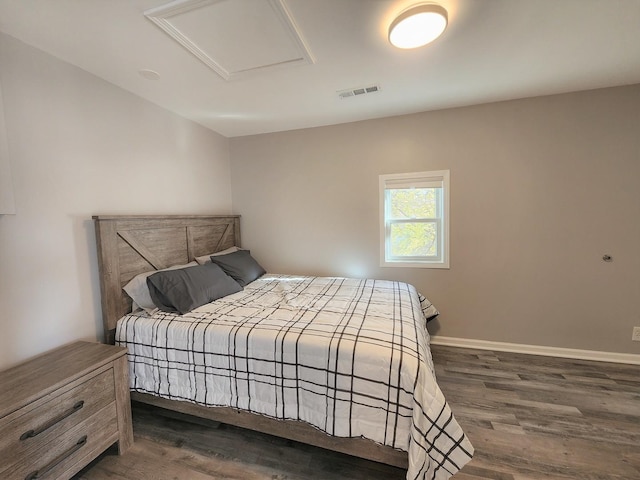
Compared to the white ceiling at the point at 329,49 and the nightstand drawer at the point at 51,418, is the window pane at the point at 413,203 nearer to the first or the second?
the white ceiling at the point at 329,49

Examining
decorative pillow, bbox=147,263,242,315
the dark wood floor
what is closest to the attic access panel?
decorative pillow, bbox=147,263,242,315

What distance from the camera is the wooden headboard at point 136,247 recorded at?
1.91 metres

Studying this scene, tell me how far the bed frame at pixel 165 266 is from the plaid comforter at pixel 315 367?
0.10 meters

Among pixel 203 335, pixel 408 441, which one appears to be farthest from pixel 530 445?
pixel 203 335

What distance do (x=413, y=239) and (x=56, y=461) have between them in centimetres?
313

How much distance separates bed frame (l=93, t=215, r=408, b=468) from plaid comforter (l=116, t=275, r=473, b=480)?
0.31 feet

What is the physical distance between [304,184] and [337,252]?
0.94 metres

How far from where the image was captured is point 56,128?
5.74 feet

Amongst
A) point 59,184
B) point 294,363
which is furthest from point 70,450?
point 59,184

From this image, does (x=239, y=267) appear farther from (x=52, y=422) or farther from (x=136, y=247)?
(x=52, y=422)

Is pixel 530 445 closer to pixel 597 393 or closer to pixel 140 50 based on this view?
pixel 597 393

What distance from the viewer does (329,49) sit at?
1.74 m

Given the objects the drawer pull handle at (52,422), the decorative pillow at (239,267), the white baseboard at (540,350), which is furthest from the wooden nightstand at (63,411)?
Result: the white baseboard at (540,350)

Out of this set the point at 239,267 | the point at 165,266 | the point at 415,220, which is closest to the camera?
the point at 165,266
